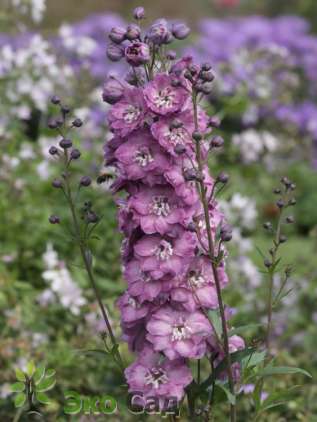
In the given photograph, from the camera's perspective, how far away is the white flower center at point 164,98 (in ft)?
5.96

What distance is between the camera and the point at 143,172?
187cm

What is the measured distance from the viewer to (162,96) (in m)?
1.83

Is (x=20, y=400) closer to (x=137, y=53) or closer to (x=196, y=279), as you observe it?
(x=196, y=279)

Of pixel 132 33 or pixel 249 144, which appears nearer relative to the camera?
pixel 132 33

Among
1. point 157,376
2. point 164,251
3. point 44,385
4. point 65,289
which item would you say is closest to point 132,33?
point 164,251

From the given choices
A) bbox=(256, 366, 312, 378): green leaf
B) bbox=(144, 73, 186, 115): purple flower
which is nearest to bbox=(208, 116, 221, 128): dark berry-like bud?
bbox=(144, 73, 186, 115): purple flower

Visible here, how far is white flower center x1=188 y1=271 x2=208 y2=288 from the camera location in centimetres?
195

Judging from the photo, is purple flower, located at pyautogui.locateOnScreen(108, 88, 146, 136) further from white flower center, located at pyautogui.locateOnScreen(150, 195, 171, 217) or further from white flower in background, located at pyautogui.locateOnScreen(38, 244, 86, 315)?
white flower in background, located at pyautogui.locateOnScreen(38, 244, 86, 315)

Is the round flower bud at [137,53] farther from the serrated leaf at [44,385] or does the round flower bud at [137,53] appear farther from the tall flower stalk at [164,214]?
the serrated leaf at [44,385]

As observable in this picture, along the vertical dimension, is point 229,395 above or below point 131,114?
below

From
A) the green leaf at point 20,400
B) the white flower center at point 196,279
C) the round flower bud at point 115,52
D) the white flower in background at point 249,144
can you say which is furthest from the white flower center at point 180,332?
the white flower in background at point 249,144

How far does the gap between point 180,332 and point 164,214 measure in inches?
11.5

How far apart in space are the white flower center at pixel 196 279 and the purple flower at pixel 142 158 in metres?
0.25

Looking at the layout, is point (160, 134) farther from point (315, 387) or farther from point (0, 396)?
point (315, 387)
